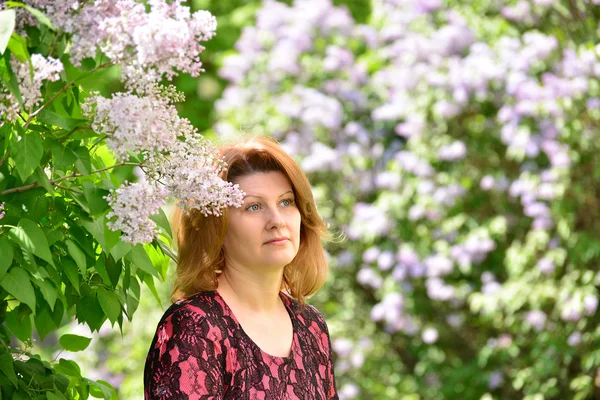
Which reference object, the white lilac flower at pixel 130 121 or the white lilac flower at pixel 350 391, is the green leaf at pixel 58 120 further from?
the white lilac flower at pixel 350 391

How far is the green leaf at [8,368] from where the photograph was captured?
5.73ft

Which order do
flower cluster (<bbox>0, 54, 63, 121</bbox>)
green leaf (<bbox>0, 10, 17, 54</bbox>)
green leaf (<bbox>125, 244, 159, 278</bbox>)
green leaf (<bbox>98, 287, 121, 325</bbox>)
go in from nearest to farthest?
1. green leaf (<bbox>0, 10, 17, 54</bbox>)
2. flower cluster (<bbox>0, 54, 63, 121</bbox>)
3. green leaf (<bbox>125, 244, 159, 278</bbox>)
4. green leaf (<bbox>98, 287, 121, 325</bbox>)

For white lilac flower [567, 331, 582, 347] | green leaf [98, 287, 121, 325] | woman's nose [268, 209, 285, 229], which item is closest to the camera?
green leaf [98, 287, 121, 325]

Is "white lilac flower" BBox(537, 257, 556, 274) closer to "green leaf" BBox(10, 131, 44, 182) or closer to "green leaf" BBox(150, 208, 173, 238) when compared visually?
"green leaf" BBox(150, 208, 173, 238)

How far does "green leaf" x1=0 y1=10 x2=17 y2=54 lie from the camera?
1.29 meters

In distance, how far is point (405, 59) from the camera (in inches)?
214

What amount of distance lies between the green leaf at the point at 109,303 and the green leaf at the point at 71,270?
104 millimetres

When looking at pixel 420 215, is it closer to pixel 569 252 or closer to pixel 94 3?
pixel 569 252

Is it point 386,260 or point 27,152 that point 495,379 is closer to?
point 386,260

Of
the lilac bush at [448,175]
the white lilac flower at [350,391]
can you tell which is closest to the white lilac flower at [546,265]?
the lilac bush at [448,175]

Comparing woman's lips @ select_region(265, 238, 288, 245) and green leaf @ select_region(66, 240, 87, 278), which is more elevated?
woman's lips @ select_region(265, 238, 288, 245)

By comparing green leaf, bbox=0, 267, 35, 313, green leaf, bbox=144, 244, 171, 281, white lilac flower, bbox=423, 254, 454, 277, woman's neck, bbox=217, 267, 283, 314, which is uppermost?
white lilac flower, bbox=423, 254, 454, 277

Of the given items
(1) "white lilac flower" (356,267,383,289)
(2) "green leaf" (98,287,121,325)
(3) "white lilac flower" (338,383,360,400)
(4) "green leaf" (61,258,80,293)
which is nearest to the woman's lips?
(2) "green leaf" (98,287,121,325)

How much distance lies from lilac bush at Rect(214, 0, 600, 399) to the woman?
9.17 ft
